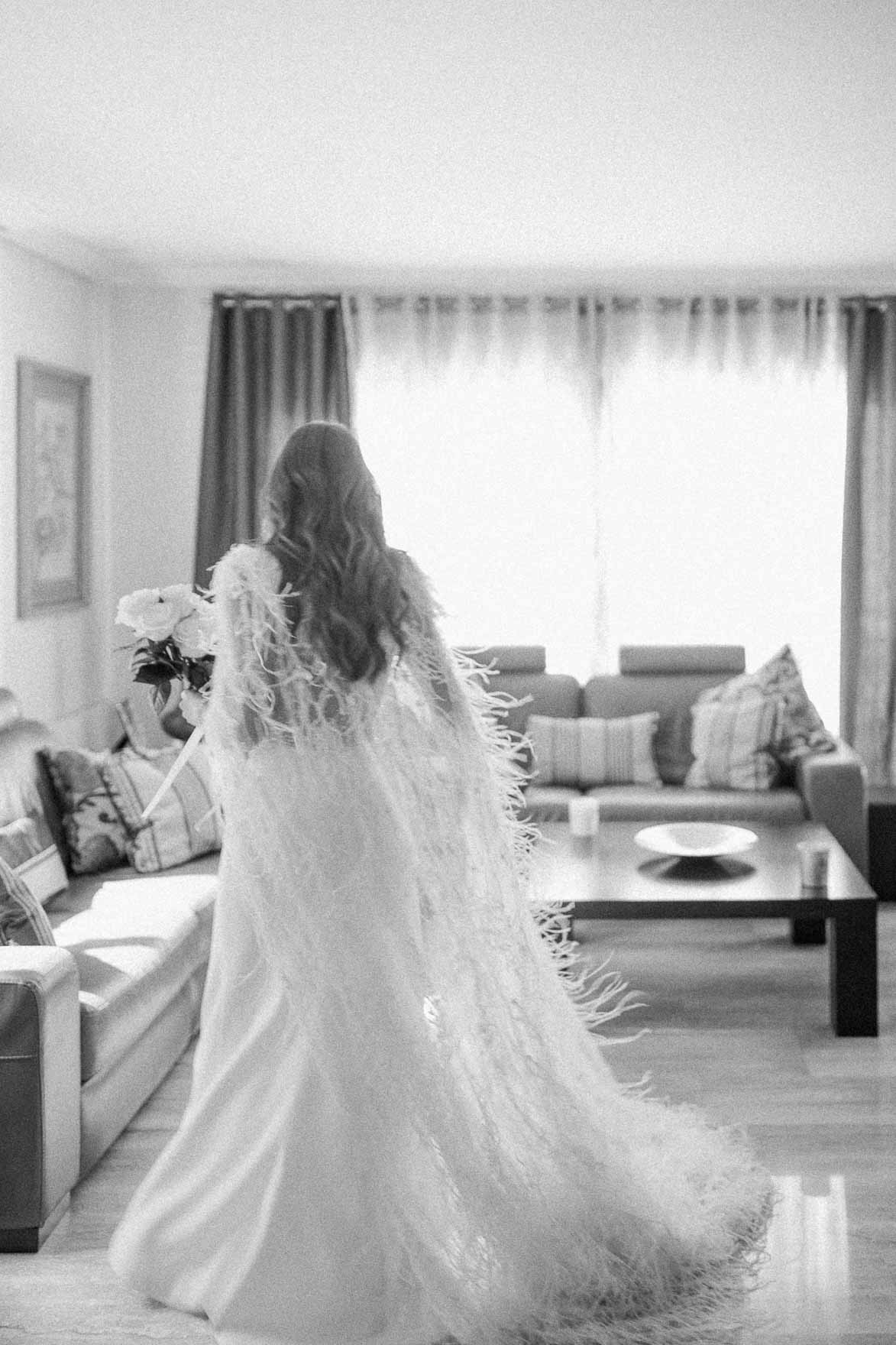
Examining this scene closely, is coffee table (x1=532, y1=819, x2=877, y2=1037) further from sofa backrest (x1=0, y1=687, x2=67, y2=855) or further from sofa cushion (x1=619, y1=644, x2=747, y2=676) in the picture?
sofa cushion (x1=619, y1=644, x2=747, y2=676)

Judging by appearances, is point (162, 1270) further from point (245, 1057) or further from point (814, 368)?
point (814, 368)

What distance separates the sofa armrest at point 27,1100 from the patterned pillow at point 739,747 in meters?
3.20

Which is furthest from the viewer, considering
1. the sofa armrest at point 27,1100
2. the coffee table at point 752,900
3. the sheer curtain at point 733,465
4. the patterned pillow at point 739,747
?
the sheer curtain at point 733,465

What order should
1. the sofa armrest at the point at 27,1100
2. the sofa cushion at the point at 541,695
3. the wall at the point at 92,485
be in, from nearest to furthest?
the sofa armrest at the point at 27,1100, the wall at the point at 92,485, the sofa cushion at the point at 541,695

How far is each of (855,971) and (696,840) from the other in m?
0.70

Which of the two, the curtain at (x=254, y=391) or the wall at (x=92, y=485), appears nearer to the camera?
the wall at (x=92, y=485)

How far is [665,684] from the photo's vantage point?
607cm

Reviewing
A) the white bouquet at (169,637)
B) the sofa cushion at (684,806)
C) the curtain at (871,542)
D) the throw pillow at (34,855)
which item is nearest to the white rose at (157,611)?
the white bouquet at (169,637)

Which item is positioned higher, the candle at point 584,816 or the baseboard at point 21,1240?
the candle at point 584,816

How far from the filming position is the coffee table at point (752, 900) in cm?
416

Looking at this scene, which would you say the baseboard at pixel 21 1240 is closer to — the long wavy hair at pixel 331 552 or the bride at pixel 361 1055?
the bride at pixel 361 1055

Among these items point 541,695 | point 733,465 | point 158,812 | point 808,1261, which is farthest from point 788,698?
point 808,1261

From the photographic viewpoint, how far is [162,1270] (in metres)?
2.66

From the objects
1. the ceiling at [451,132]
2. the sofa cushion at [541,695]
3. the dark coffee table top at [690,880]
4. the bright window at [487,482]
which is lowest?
the dark coffee table top at [690,880]
